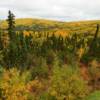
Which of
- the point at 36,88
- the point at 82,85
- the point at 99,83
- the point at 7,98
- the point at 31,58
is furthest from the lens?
the point at 31,58

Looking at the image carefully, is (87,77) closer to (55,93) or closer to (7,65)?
(7,65)

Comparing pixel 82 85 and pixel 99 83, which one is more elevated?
pixel 82 85

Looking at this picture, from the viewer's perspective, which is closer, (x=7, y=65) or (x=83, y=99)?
(x=83, y=99)

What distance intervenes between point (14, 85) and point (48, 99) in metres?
13.3

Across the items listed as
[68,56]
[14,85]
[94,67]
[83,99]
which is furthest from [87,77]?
[14,85]

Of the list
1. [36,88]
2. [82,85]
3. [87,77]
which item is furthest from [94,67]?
[82,85]

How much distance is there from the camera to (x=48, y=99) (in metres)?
113

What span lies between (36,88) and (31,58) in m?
54.1

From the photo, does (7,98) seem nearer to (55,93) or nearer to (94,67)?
(55,93)

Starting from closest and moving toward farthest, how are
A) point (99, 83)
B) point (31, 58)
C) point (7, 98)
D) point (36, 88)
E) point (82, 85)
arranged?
point (7, 98), point (82, 85), point (36, 88), point (99, 83), point (31, 58)

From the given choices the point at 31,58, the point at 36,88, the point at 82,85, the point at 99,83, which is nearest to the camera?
the point at 82,85

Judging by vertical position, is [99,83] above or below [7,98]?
below

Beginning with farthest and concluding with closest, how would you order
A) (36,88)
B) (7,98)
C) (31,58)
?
(31,58), (36,88), (7,98)

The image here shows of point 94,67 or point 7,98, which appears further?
point 94,67
